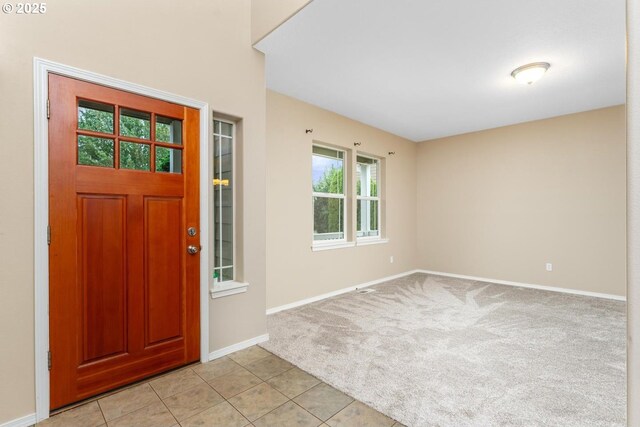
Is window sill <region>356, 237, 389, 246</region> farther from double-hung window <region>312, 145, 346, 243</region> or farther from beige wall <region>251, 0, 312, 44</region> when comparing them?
beige wall <region>251, 0, 312, 44</region>

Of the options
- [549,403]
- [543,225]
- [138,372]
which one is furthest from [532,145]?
[138,372]

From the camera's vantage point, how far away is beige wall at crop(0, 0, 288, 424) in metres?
1.71

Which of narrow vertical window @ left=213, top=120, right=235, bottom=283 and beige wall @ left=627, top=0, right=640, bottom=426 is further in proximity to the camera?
narrow vertical window @ left=213, top=120, right=235, bottom=283

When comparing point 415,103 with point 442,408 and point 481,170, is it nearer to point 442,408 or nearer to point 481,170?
point 481,170

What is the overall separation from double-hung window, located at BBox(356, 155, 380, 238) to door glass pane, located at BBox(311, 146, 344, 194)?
1.49 feet

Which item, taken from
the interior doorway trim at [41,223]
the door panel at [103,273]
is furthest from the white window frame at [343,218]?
the interior doorway trim at [41,223]

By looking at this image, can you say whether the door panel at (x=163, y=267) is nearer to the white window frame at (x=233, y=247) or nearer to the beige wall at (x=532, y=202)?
the white window frame at (x=233, y=247)

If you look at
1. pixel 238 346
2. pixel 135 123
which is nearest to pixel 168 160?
pixel 135 123

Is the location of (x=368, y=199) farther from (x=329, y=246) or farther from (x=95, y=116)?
(x=95, y=116)

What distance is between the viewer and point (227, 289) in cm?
263

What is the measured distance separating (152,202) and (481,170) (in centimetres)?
536

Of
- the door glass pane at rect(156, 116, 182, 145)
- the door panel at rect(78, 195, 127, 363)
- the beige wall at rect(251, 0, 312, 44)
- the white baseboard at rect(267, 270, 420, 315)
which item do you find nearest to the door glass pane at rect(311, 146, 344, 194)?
the white baseboard at rect(267, 270, 420, 315)

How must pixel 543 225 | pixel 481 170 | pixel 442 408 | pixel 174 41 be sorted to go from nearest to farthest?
1. pixel 442 408
2. pixel 174 41
3. pixel 543 225
4. pixel 481 170

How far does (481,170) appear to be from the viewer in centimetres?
550
